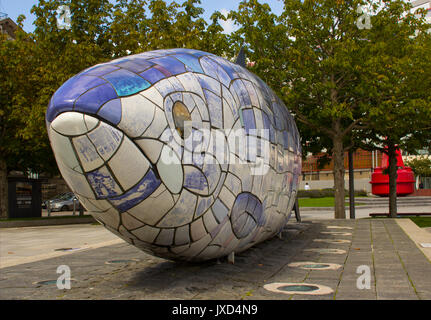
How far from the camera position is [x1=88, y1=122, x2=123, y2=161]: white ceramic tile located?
163 inches

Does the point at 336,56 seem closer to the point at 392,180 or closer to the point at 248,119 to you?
the point at 392,180

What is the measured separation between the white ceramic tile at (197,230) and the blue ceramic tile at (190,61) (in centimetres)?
183

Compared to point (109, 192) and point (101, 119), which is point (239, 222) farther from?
point (101, 119)

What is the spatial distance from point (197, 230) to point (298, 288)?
1.42 metres

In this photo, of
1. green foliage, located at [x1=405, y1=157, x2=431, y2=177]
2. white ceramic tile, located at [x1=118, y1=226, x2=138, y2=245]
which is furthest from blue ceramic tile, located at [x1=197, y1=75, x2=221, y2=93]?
green foliage, located at [x1=405, y1=157, x2=431, y2=177]

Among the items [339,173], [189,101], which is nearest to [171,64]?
[189,101]

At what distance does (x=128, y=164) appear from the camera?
168 inches

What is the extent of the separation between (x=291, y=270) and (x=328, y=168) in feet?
181

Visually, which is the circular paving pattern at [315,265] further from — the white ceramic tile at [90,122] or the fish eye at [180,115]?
the white ceramic tile at [90,122]

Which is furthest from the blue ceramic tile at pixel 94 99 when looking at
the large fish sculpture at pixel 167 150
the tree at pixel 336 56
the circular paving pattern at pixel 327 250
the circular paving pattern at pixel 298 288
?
the tree at pixel 336 56

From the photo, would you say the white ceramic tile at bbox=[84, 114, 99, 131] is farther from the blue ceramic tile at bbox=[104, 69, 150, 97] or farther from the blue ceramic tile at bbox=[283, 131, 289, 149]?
the blue ceramic tile at bbox=[283, 131, 289, 149]

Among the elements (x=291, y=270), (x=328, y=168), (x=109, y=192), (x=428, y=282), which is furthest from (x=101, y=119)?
(x=328, y=168)

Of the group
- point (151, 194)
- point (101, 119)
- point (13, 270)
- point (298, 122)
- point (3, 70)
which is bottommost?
point (13, 270)

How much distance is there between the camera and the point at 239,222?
568cm
